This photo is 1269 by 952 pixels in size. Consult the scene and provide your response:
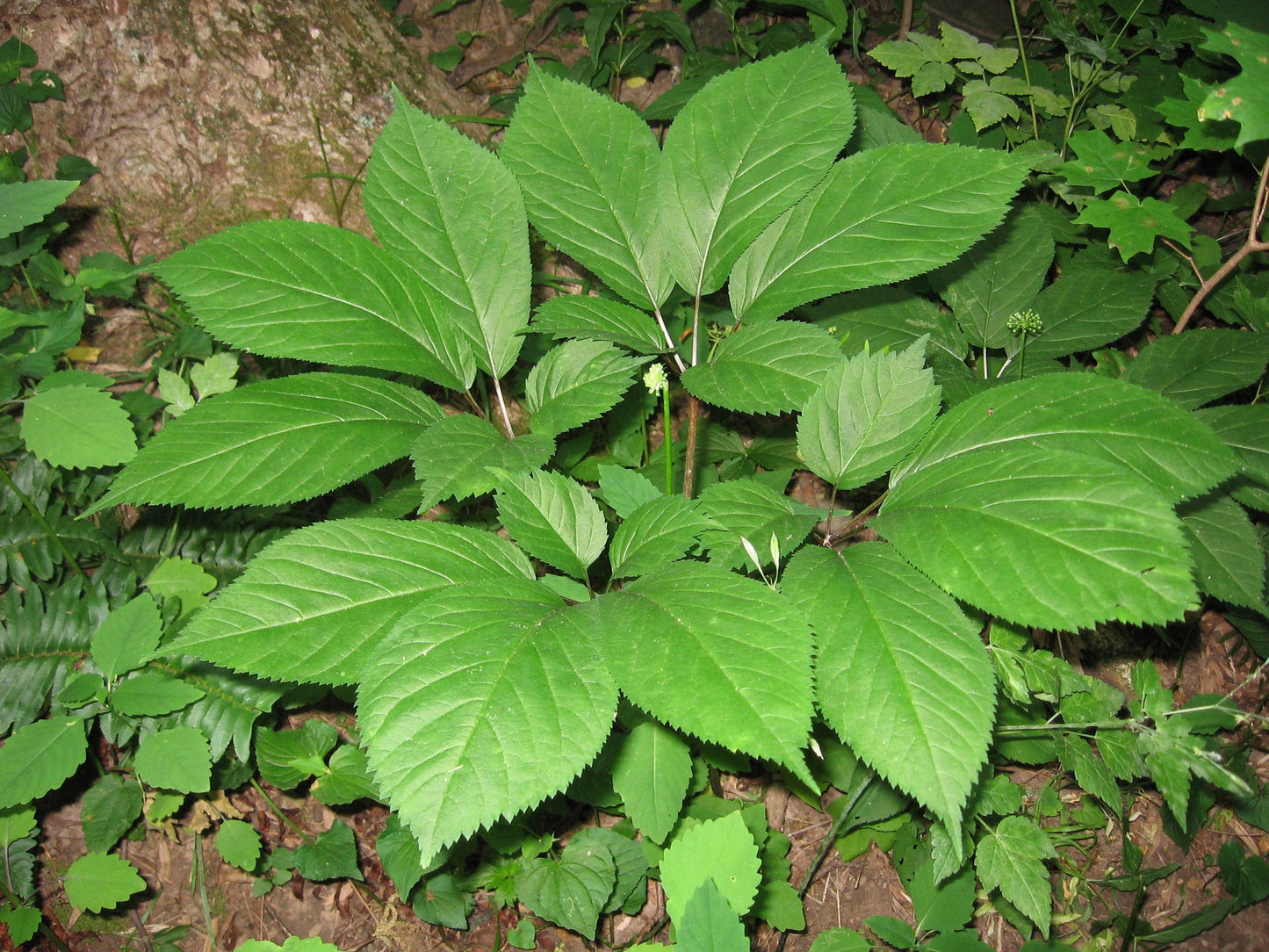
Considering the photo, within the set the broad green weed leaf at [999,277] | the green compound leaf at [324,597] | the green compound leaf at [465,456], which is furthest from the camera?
the broad green weed leaf at [999,277]

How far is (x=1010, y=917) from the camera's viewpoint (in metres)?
1.70

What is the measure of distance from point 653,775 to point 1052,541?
87 centimetres

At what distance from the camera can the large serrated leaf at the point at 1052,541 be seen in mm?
956

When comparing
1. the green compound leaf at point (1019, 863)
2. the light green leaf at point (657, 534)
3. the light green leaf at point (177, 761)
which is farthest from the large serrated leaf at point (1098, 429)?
the light green leaf at point (177, 761)

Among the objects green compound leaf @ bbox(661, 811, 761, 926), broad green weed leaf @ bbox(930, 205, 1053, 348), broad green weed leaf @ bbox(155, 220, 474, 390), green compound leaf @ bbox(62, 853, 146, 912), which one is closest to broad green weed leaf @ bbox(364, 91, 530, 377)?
broad green weed leaf @ bbox(155, 220, 474, 390)

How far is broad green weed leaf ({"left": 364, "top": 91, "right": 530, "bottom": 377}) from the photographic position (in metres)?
1.43

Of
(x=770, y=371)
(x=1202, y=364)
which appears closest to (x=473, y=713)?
(x=770, y=371)

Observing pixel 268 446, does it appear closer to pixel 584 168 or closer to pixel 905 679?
pixel 584 168

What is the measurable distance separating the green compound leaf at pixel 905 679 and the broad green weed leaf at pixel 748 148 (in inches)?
27.3

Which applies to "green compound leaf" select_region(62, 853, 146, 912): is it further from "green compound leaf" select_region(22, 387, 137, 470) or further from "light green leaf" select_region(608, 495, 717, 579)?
"light green leaf" select_region(608, 495, 717, 579)

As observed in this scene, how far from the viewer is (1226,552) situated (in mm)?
1542

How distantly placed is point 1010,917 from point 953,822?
1.06 m

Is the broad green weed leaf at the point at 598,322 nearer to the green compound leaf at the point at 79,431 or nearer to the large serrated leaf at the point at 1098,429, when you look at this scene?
the large serrated leaf at the point at 1098,429

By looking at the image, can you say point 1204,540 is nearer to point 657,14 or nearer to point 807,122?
point 807,122
